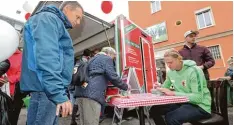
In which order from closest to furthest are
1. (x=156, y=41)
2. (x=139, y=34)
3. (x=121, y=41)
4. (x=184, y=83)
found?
(x=184, y=83) < (x=121, y=41) < (x=139, y=34) < (x=156, y=41)

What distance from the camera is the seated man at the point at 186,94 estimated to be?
6.24 ft

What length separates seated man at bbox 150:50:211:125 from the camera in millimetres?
1903

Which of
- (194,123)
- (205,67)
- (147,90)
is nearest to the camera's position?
(194,123)

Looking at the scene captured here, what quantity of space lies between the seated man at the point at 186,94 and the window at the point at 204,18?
12.9 meters

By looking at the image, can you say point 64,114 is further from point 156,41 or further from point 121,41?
point 156,41

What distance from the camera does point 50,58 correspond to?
1.17 metres

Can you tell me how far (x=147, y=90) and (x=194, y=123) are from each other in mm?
1988

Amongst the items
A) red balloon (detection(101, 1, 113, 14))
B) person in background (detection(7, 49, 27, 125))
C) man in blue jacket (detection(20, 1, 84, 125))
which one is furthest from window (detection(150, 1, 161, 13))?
man in blue jacket (detection(20, 1, 84, 125))

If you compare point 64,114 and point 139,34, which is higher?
point 139,34

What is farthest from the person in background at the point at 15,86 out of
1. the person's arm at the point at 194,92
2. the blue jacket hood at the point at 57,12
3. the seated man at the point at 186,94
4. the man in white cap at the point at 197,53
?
the man in white cap at the point at 197,53

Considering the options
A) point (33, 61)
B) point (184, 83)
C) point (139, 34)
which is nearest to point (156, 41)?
point (139, 34)

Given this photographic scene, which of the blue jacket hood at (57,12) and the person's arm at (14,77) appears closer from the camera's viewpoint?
the blue jacket hood at (57,12)

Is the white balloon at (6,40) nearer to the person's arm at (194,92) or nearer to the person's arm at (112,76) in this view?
the person's arm at (112,76)

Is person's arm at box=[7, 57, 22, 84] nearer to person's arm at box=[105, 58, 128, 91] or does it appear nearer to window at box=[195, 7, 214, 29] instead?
person's arm at box=[105, 58, 128, 91]
